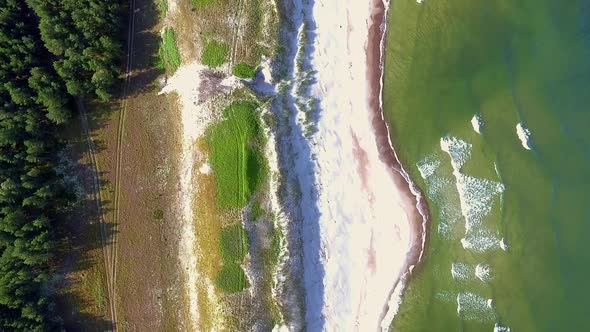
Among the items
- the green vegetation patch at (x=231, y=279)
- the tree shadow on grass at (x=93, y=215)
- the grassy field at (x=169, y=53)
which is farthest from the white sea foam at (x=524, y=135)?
the tree shadow on grass at (x=93, y=215)

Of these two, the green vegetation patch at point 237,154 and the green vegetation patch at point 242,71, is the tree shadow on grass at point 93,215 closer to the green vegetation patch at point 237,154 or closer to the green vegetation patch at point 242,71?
the green vegetation patch at point 242,71

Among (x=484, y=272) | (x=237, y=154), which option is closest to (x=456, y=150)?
(x=484, y=272)

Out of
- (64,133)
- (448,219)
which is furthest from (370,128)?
(64,133)

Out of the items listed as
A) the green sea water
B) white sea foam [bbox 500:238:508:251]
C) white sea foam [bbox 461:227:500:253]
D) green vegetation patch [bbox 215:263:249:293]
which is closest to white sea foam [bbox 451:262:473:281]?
the green sea water

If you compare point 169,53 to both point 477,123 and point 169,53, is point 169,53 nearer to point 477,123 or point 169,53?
point 169,53

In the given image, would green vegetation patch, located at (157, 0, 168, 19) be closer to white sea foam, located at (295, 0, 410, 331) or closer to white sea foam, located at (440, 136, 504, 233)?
white sea foam, located at (295, 0, 410, 331)
